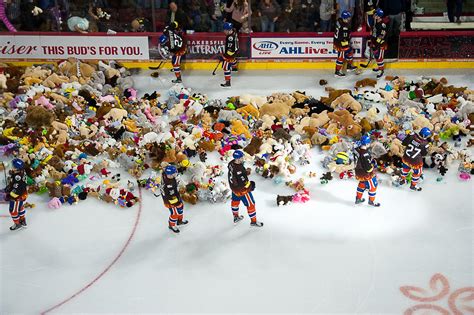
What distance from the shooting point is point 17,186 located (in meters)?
9.52

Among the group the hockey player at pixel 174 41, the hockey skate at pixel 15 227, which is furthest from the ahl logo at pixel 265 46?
the hockey skate at pixel 15 227

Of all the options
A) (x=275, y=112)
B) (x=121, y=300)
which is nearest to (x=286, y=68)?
(x=275, y=112)

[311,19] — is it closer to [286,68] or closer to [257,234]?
[286,68]

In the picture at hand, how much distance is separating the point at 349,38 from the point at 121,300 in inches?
305

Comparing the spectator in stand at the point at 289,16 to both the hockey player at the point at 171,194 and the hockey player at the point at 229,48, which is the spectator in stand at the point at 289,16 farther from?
the hockey player at the point at 171,194

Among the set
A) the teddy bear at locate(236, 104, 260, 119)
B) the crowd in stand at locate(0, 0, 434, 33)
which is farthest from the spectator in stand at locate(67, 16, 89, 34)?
the teddy bear at locate(236, 104, 260, 119)

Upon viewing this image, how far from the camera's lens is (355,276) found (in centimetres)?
884

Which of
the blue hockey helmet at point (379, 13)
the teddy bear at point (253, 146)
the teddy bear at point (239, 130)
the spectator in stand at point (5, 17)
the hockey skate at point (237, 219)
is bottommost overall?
the hockey skate at point (237, 219)

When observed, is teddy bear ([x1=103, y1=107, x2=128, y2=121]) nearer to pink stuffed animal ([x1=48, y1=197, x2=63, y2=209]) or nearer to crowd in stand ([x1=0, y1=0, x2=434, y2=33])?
pink stuffed animal ([x1=48, y1=197, x2=63, y2=209])

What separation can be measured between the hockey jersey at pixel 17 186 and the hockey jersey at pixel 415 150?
543 centimetres

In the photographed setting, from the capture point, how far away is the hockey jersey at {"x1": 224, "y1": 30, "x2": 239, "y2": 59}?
13.6 m

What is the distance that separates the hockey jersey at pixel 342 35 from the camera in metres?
13.8

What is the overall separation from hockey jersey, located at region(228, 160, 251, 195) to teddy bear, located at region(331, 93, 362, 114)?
3973mm

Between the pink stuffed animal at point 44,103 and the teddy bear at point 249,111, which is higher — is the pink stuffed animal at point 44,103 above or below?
above
